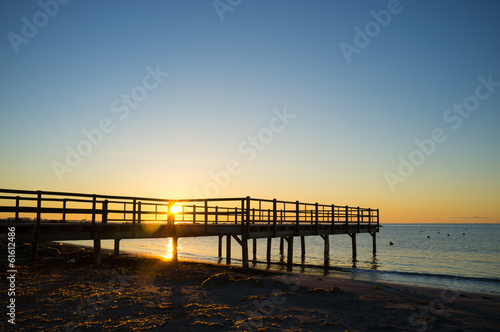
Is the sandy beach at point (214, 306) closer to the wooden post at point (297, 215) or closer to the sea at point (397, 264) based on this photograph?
the sea at point (397, 264)

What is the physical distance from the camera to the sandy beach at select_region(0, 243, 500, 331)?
25.5 feet

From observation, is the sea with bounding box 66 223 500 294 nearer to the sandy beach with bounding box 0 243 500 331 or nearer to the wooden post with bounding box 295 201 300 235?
the wooden post with bounding box 295 201 300 235

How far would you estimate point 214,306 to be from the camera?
30.6 feet

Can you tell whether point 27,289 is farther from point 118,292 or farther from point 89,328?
point 89,328

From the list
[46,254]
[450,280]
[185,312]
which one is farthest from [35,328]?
[450,280]

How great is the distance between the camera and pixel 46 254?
21.3 metres

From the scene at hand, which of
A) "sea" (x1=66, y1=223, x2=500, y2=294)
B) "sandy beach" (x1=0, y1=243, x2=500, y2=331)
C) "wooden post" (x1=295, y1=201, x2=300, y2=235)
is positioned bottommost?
"sea" (x1=66, y1=223, x2=500, y2=294)

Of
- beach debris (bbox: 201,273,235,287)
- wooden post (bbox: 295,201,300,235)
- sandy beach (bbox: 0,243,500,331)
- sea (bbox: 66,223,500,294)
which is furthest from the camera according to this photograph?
wooden post (bbox: 295,201,300,235)

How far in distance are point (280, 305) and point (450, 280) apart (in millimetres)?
18018

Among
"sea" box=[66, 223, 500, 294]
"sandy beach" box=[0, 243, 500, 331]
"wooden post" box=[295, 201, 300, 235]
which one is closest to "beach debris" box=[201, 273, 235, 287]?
"sandy beach" box=[0, 243, 500, 331]

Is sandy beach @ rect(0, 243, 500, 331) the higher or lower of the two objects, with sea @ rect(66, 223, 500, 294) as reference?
higher

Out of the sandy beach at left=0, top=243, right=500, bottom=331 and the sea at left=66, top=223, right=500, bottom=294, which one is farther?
the sea at left=66, top=223, right=500, bottom=294

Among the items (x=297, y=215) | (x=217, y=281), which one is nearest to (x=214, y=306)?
(x=217, y=281)

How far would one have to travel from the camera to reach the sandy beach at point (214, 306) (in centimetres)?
776
